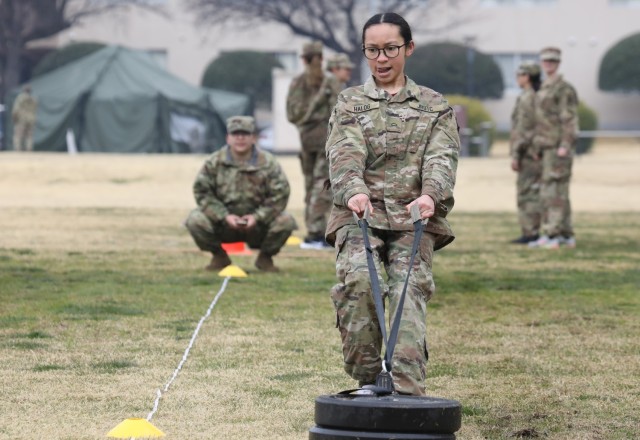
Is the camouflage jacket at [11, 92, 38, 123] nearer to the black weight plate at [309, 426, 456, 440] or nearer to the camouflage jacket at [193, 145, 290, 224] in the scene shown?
the camouflage jacket at [193, 145, 290, 224]

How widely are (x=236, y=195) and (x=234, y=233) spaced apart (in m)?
0.34

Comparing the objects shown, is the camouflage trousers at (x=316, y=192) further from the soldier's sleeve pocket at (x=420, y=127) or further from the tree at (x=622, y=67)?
the tree at (x=622, y=67)

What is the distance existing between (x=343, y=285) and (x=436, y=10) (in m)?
51.6

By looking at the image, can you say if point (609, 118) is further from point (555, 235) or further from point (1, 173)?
point (555, 235)

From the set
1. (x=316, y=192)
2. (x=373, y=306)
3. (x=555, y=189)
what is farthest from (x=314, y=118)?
(x=373, y=306)

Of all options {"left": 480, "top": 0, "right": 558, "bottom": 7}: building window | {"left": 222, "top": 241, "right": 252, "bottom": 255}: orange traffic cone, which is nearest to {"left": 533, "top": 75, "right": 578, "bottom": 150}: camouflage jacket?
{"left": 222, "top": 241, "right": 252, "bottom": 255}: orange traffic cone

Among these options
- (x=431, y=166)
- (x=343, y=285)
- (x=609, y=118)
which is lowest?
(x=609, y=118)

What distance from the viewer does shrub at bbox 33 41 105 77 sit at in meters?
54.8

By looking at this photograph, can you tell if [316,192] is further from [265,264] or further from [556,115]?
[556,115]

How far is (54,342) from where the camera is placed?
8.95 m

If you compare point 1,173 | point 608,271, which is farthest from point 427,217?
point 1,173

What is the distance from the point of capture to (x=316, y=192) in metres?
15.8

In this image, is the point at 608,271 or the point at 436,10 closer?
the point at 608,271

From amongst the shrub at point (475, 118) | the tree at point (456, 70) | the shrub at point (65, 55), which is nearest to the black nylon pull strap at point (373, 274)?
the shrub at point (475, 118)
